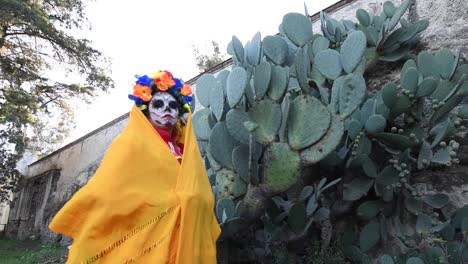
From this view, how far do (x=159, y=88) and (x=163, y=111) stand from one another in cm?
15

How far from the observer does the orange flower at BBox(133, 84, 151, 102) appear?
2113mm

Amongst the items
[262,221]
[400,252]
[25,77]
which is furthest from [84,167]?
[400,252]

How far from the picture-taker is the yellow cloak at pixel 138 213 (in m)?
1.63

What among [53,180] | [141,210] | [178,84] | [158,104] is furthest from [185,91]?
[53,180]

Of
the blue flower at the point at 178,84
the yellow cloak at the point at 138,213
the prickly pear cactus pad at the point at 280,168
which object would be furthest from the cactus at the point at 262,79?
the yellow cloak at the point at 138,213

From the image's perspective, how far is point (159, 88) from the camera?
2.15 meters

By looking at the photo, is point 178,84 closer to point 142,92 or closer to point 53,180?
point 142,92

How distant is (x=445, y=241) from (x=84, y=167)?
689 centimetres

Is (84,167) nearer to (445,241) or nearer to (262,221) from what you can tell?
(262,221)

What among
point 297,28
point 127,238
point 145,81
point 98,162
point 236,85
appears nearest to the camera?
point 127,238

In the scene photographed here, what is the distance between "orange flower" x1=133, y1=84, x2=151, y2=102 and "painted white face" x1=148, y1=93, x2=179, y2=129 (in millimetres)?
32

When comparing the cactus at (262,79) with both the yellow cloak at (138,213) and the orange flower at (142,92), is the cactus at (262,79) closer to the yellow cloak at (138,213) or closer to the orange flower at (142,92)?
the orange flower at (142,92)

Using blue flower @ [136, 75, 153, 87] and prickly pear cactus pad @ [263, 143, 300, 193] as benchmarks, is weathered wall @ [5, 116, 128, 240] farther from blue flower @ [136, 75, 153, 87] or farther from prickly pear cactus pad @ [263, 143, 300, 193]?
prickly pear cactus pad @ [263, 143, 300, 193]

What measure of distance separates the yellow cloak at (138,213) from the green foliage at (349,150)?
0.59m
